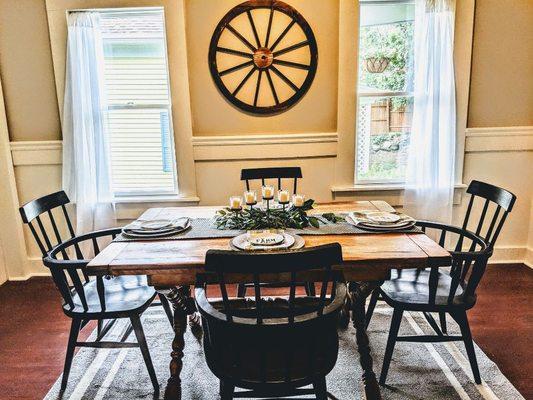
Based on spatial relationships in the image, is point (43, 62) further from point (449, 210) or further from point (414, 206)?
point (449, 210)

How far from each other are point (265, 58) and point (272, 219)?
5.20 feet

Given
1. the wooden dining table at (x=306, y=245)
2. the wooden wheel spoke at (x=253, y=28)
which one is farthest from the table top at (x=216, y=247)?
the wooden wheel spoke at (x=253, y=28)

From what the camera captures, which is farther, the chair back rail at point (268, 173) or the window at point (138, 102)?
the window at point (138, 102)

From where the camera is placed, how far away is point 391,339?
204 cm

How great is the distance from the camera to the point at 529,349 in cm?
239

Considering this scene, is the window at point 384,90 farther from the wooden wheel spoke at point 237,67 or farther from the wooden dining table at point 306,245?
the wooden dining table at point 306,245

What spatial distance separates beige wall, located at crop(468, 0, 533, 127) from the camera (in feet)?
10.5

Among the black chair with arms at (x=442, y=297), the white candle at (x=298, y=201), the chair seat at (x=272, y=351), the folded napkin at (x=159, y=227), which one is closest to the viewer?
the chair seat at (x=272, y=351)

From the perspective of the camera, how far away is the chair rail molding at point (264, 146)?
3346 mm

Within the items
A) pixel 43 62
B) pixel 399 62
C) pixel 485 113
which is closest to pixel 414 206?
pixel 485 113

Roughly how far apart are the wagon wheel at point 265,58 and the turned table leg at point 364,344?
5.92 ft

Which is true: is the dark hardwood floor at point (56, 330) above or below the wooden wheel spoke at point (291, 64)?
below

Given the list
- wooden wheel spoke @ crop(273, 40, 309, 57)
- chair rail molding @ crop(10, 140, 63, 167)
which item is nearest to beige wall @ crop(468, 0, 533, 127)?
wooden wheel spoke @ crop(273, 40, 309, 57)

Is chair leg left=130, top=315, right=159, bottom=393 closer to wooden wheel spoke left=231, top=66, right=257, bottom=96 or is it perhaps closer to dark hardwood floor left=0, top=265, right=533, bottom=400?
dark hardwood floor left=0, top=265, right=533, bottom=400
